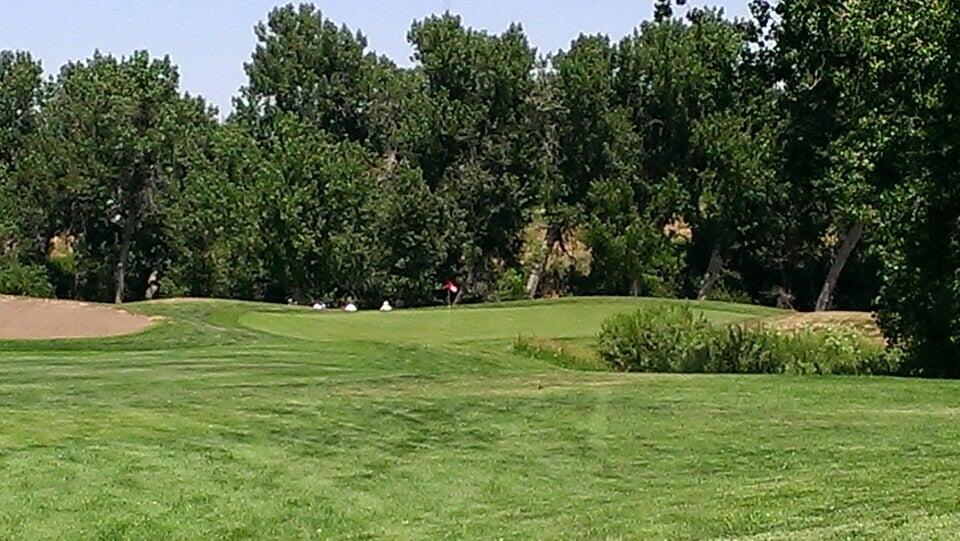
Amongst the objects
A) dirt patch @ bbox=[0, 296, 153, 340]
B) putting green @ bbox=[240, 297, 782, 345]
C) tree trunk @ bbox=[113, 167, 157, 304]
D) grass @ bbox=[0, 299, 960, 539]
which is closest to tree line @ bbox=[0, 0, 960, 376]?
tree trunk @ bbox=[113, 167, 157, 304]

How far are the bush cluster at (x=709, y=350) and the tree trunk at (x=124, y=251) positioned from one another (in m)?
39.9

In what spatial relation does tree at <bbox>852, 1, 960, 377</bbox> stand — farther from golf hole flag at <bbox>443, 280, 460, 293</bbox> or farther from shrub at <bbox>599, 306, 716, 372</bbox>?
golf hole flag at <bbox>443, 280, 460, 293</bbox>

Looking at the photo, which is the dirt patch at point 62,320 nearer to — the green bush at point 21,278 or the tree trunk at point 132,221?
the green bush at point 21,278

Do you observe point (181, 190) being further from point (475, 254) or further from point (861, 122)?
point (861, 122)

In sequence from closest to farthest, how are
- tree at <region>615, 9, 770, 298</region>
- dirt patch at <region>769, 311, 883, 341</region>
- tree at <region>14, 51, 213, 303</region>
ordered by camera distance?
dirt patch at <region>769, 311, 883, 341</region> → tree at <region>615, 9, 770, 298</region> → tree at <region>14, 51, 213, 303</region>

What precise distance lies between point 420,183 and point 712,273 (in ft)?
41.3

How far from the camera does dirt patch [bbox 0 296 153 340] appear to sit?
24.4 meters

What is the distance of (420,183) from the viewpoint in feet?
188

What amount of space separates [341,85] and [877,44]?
45.7 metres

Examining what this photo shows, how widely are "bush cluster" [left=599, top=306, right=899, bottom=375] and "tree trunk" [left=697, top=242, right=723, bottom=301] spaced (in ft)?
88.4

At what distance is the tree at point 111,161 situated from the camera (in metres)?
61.1

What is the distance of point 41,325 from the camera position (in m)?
25.4

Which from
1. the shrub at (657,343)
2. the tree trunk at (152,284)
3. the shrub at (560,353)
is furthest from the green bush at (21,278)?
the shrub at (657,343)

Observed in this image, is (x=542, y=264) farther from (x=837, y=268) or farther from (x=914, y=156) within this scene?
(x=914, y=156)
